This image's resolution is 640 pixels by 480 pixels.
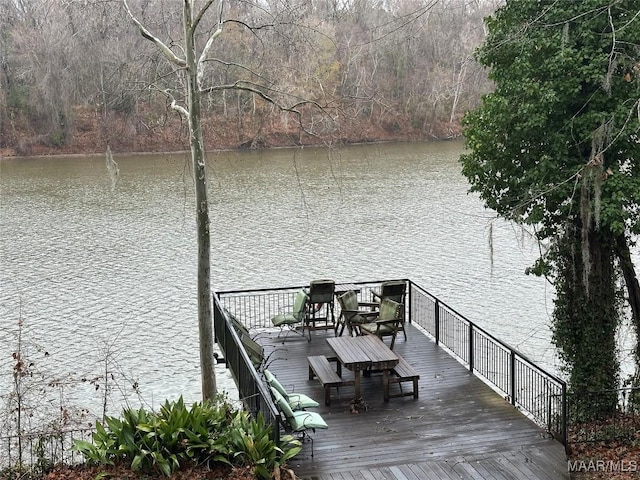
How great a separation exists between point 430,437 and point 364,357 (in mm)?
1608

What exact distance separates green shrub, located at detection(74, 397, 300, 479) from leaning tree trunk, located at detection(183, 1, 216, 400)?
2544mm

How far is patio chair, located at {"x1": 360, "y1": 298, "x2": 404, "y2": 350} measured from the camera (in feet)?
40.1

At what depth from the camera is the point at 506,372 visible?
40.3 ft

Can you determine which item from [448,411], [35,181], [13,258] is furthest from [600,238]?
[35,181]

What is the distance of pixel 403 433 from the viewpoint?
30.3 feet

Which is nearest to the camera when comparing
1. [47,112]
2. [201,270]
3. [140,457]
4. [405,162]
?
[140,457]

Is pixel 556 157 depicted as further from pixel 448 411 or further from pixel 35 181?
pixel 35 181

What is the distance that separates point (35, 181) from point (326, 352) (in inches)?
1350

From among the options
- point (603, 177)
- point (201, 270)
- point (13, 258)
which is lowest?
point (13, 258)

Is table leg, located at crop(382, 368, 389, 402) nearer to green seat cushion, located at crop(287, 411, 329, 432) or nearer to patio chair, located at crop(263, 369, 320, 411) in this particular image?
patio chair, located at crop(263, 369, 320, 411)

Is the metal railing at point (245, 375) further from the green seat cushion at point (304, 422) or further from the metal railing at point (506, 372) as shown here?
the metal railing at point (506, 372)

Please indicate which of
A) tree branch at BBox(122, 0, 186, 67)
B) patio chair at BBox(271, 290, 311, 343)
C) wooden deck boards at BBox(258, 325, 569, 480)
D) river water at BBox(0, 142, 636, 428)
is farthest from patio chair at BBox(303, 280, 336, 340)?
tree branch at BBox(122, 0, 186, 67)

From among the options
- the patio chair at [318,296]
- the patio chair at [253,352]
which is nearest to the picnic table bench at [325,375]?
the patio chair at [253,352]

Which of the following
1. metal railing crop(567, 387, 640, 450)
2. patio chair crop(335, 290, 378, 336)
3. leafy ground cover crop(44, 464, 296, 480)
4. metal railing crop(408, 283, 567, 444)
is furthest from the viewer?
patio chair crop(335, 290, 378, 336)
